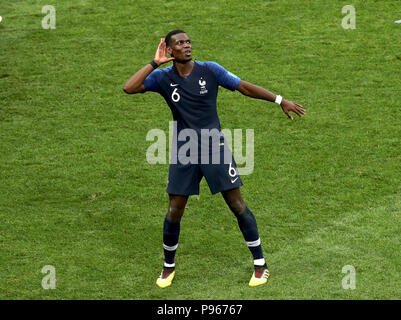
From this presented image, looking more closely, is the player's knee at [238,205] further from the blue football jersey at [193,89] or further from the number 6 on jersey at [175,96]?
the number 6 on jersey at [175,96]

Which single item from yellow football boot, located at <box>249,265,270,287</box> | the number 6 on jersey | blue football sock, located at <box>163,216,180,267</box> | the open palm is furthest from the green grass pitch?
the open palm

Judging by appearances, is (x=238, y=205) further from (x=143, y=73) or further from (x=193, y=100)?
(x=143, y=73)

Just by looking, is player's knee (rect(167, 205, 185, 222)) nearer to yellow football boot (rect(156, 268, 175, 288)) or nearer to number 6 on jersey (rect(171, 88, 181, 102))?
yellow football boot (rect(156, 268, 175, 288))

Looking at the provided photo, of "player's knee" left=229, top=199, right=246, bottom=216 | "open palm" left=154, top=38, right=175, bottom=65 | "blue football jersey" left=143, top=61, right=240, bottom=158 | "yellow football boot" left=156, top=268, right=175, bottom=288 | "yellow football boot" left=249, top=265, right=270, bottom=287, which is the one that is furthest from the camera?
"yellow football boot" left=156, top=268, right=175, bottom=288

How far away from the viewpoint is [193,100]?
824cm

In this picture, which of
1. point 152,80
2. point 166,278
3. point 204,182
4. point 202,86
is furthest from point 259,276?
point 204,182

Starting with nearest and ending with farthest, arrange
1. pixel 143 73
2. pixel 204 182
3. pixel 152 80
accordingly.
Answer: pixel 143 73, pixel 152 80, pixel 204 182

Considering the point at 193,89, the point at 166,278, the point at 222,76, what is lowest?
the point at 166,278

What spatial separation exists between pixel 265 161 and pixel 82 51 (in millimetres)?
5654

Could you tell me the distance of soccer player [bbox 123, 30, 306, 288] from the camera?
820 cm

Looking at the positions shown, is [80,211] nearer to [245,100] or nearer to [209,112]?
[209,112]

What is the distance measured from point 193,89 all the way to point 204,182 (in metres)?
3.45

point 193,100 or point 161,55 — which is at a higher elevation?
point 161,55
